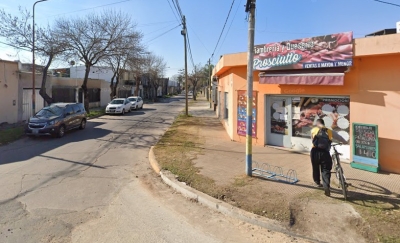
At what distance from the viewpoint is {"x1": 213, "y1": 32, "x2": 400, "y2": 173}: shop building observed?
6305mm

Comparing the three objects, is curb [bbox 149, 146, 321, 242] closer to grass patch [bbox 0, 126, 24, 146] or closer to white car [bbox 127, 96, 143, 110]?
grass patch [bbox 0, 126, 24, 146]

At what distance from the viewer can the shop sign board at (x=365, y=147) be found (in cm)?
640

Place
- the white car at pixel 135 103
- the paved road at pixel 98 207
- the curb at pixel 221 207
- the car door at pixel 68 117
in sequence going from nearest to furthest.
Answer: the paved road at pixel 98 207, the curb at pixel 221 207, the car door at pixel 68 117, the white car at pixel 135 103

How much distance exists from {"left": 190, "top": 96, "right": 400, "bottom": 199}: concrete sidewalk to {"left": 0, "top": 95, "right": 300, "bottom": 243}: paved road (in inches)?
56.4

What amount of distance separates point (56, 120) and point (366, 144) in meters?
12.3

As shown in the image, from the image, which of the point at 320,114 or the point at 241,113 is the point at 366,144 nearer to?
the point at 320,114

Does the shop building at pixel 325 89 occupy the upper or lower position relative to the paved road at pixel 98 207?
upper

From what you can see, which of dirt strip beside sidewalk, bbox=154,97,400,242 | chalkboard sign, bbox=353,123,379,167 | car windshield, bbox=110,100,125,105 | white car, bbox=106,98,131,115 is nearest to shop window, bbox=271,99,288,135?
dirt strip beside sidewalk, bbox=154,97,400,242

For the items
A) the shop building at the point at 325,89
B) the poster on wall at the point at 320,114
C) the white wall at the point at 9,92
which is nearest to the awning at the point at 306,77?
the shop building at the point at 325,89

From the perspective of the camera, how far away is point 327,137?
199 inches

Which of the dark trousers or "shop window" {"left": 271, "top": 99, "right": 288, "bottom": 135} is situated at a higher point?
"shop window" {"left": 271, "top": 99, "right": 288, "bottom": 135}

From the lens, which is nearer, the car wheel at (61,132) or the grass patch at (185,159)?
the grass patch at (185,159)

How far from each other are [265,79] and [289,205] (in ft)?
16.4

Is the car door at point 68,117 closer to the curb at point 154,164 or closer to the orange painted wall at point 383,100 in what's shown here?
the curb at point 154,164
